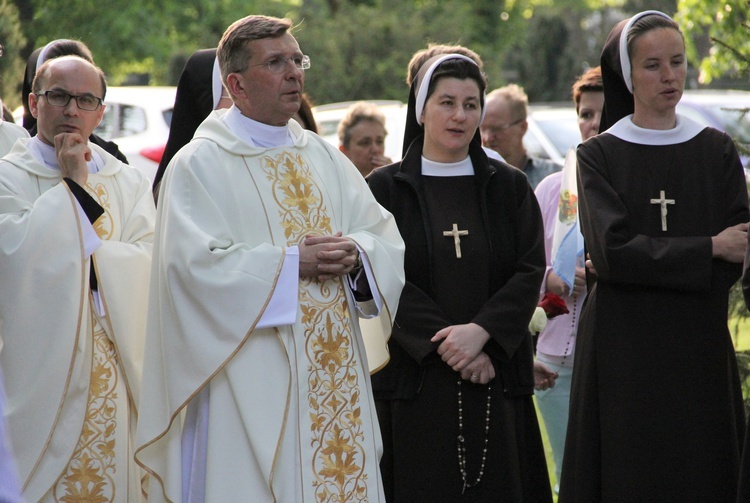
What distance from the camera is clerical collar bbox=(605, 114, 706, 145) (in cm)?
507

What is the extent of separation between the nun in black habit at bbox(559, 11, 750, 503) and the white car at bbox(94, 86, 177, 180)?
6022 mm

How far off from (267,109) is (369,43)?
15.5 metres

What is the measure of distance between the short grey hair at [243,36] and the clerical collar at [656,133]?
5.05ft

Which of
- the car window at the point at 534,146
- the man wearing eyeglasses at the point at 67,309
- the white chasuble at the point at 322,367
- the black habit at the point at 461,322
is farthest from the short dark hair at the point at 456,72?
the car window at the point at 534,146

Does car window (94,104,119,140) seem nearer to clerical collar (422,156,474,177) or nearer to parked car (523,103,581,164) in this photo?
parked car (523,103,581,164)

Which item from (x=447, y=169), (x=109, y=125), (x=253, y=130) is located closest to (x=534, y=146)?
(x=109, y=125)

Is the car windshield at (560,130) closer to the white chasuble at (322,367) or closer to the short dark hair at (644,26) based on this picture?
the short dark hair at (644,26)

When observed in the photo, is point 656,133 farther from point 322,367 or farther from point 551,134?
point 551,134

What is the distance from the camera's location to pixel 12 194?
4840 millimetres

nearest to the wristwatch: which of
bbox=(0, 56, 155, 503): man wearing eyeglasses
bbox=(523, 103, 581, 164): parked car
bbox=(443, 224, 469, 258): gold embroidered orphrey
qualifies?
bbox=(443, 224, 469, 258): gold embroidered orphrey

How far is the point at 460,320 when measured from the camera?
5223mm

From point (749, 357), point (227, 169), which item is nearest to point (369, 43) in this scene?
point (749, 357)

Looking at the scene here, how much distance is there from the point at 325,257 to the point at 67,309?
1110 millimetres

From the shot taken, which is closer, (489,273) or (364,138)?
(489,273)
